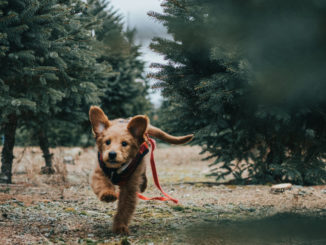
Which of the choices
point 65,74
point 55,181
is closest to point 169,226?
point 65,74

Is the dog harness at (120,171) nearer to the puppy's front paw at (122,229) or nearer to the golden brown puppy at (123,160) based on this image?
the golden brown puppy at (123,160)

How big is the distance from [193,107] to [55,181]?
3.74 metres

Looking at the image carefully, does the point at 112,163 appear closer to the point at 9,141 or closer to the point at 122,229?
the point at 122,229

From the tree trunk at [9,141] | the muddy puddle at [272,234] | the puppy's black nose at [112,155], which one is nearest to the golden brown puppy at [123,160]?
the puppy's black nose at [112,155]

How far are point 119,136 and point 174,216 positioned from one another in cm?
150

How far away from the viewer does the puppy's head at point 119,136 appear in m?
2.95

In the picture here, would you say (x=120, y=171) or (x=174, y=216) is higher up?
(x=120, y=171)

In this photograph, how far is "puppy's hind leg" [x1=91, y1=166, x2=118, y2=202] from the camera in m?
2.96

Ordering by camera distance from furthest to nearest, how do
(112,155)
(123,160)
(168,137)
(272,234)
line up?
(168,137)
(123,160)
(112,155)
(272,234)

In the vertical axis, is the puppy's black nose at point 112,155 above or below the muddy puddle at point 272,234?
above

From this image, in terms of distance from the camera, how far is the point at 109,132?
3125 millimetres

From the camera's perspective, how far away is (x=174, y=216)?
13.3ft

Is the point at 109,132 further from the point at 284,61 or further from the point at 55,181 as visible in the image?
the point at 55,181

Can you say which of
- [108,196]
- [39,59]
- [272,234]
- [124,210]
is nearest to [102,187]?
[108,196]
